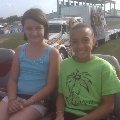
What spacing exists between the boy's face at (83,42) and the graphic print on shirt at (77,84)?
0.16 metres

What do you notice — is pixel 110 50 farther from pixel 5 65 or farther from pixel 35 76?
pixel 35 76

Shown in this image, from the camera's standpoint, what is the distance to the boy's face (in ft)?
7.98

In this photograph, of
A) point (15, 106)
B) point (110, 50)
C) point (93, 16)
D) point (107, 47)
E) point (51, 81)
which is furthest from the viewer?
point (93, 16)

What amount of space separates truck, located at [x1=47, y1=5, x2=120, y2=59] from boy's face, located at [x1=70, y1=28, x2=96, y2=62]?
321 inches

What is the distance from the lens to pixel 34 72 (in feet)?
9.07

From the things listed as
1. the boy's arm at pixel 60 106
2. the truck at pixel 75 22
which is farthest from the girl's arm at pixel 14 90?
the truck at pixel 75 22

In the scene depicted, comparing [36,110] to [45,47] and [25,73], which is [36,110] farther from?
[45,47]

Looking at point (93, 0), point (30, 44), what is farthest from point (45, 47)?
point (93, 0)

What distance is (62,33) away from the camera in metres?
11.9

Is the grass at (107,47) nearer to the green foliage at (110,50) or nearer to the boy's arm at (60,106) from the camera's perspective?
the green foliage at (110,50)

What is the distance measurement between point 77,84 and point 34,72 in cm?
55

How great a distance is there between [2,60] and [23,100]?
3.78ft

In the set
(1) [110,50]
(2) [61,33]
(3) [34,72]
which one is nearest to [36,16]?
(3) [34,72]

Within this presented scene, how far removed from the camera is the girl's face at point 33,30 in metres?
2.75
